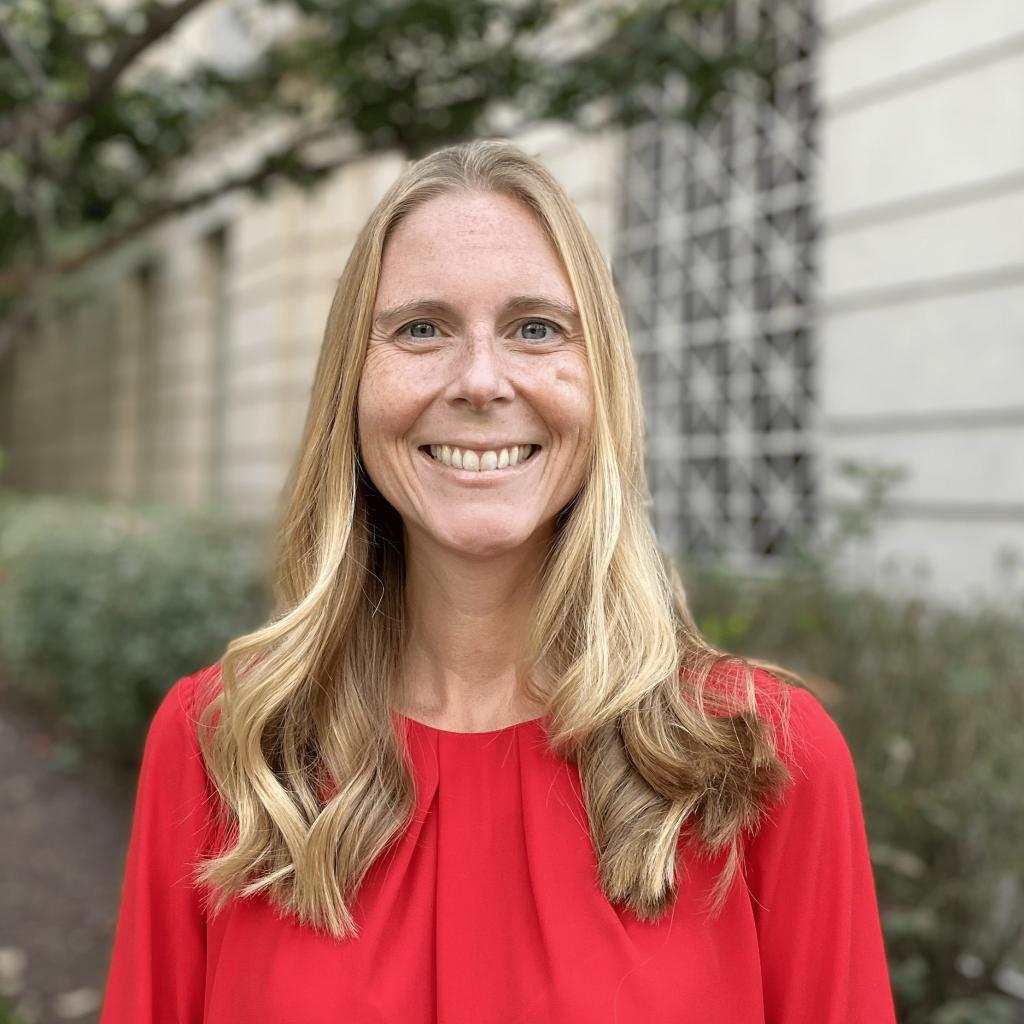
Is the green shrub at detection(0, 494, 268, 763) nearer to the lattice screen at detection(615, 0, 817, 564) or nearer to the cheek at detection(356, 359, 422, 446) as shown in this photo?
the lattice screen at detection(615, 0, 817, 564)

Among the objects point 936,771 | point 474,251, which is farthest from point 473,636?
point 936,771

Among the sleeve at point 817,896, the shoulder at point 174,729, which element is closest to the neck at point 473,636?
the shoulder at point 174,729

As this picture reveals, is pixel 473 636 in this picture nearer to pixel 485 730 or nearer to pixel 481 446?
pixel 485 730

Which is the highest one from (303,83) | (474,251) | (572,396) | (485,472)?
(303,83)

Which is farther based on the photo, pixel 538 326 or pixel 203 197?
pixel 203 197

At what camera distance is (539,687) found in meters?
1.96

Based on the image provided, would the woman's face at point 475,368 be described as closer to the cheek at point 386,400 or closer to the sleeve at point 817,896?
the cheek at point 386,400

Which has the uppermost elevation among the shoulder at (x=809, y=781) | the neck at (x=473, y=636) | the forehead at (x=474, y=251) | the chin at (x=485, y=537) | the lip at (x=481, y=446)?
the forehead at (x=474, y=251)

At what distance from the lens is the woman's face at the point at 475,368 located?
6.06 feet

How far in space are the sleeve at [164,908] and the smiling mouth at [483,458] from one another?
0.64 metres

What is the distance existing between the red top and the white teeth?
0.46 meters

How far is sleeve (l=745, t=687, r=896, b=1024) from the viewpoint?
1.74m

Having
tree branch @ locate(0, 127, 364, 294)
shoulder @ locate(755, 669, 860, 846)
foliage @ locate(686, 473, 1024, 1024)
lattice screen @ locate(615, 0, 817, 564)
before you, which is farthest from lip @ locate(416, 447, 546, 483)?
lattice screen @ locate(615, 0, 817, 564)

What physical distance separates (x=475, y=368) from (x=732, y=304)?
21.1 feet
